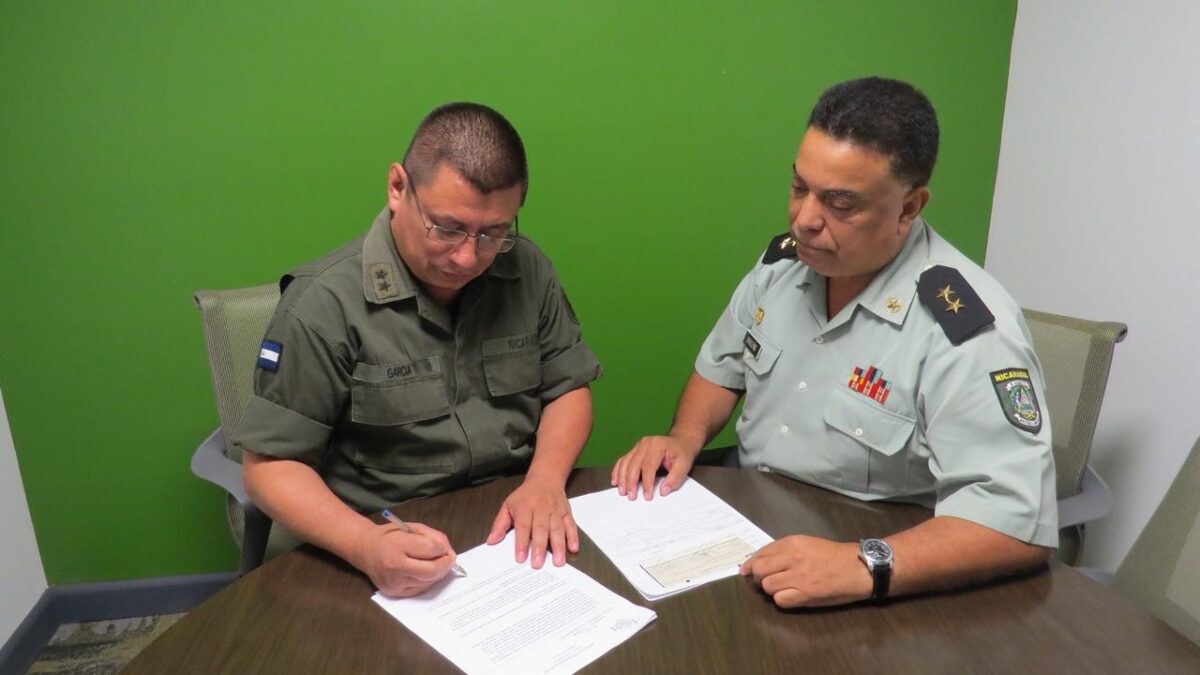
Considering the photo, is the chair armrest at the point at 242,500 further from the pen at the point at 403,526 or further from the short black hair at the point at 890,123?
the short black hair at the point at 890,123

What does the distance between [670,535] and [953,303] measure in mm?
577

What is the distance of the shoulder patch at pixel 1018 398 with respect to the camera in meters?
1.04

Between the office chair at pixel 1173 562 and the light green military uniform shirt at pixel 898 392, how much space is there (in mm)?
160

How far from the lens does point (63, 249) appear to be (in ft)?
5.69

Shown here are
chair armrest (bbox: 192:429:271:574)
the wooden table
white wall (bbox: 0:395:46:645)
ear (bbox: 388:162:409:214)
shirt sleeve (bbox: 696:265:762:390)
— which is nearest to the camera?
the wooden table

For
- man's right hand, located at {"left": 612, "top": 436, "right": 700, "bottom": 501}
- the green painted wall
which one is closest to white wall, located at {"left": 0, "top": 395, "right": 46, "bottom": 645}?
the green painted wall

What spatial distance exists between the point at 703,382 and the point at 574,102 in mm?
790

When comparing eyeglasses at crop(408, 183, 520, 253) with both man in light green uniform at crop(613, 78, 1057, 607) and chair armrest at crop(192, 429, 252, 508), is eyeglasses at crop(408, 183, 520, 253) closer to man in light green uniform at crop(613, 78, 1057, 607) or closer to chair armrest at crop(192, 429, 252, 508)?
man in light green uniform at crop(613, 78, 1057, 607)

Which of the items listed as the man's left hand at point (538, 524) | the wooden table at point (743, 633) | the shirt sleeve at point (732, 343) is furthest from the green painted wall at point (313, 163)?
the wooden table at point (743, 633)

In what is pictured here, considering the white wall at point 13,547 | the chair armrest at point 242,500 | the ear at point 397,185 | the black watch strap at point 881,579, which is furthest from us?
the white wall at point 13,547

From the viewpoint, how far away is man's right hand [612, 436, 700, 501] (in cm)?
120

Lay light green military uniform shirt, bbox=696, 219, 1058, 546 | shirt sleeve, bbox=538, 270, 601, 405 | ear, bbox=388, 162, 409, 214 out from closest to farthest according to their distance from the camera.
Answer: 1. light green military uniform shirt, bbox=696, 219, 1058, 546
2. ear, bbox=388, 162, 409, 214
3. shirt sleeve, bbox=538, 270, 601, 405

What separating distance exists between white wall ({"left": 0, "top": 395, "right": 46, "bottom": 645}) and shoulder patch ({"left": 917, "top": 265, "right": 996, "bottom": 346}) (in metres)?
2.14

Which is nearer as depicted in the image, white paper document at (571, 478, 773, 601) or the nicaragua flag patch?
white paper document at (571, 478, 773, 601)
